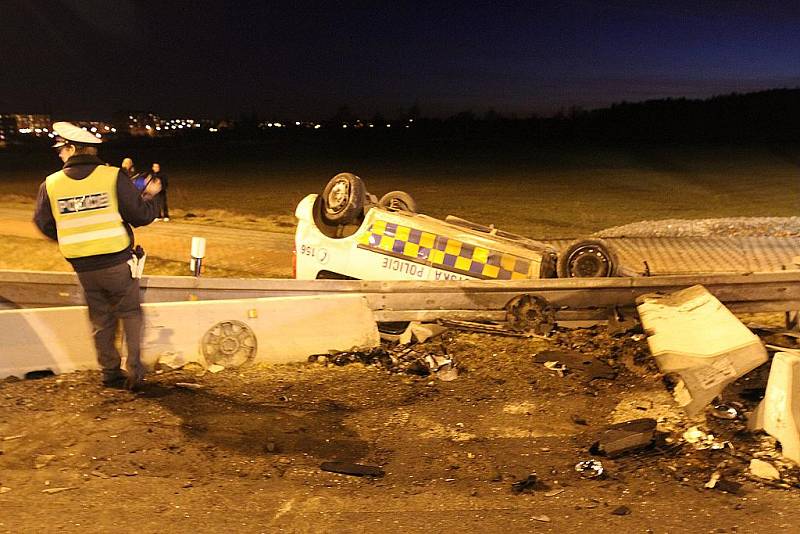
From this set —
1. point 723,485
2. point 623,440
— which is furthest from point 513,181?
point 723,485

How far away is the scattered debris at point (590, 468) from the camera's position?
3603 millimetres

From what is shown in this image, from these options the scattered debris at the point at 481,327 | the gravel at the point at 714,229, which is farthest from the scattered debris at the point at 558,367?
the gravel at the point at 714,229

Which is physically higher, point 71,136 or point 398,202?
point 71,136

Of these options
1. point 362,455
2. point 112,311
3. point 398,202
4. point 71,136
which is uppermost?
point 71,136

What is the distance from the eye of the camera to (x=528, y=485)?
3498 mm

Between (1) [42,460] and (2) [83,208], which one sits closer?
(1) [42,460]

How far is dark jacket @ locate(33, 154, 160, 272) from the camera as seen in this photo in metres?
4.25

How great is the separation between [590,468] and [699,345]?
1.44 metres

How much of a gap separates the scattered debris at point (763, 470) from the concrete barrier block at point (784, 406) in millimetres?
183

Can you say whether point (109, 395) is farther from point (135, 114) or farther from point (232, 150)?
point (135, 114)

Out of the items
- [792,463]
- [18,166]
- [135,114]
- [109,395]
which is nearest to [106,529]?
[109,395]

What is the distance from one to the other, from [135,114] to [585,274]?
98908 millimetres

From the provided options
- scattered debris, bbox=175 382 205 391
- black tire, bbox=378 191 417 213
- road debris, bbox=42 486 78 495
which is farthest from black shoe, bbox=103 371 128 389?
black tire, bbox=378 191 417 213

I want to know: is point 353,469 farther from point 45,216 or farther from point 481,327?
point 45,216
